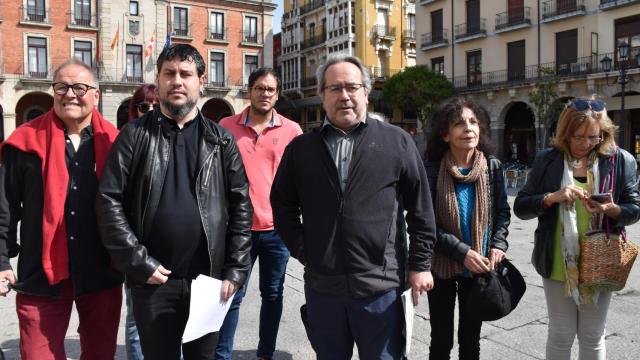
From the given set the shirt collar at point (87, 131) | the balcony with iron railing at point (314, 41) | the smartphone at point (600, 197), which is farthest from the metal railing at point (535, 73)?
the shirt collar at point (87, 131)

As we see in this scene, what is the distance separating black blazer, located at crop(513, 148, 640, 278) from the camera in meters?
2.82

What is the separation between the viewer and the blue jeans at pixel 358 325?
2314 millimetres

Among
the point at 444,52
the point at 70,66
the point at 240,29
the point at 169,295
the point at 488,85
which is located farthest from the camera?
the point at 240,29

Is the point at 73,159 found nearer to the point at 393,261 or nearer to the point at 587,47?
the point at 393,261

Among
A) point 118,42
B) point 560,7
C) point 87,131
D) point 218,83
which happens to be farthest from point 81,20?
point 87,131

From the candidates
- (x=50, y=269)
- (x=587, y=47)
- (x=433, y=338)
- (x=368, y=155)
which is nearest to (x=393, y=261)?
(x=368, y=155)

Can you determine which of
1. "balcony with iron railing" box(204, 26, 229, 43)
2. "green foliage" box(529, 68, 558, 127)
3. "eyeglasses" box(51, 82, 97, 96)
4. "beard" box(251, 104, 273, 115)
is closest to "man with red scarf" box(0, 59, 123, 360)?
"eyeglasses" box(51, 82, 97, 96)

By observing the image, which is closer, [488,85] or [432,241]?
[432,241]

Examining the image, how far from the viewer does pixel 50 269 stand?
91.7 inches

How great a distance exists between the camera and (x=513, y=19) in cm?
2677

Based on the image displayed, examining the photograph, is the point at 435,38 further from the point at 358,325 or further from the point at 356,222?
the point at 358,325

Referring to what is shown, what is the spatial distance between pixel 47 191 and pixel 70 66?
0.63 metres

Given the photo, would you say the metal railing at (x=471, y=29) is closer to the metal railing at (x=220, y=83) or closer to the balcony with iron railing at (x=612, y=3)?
the balcony with iron railing at (x=612, y=3)

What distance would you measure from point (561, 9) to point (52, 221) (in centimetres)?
2720
